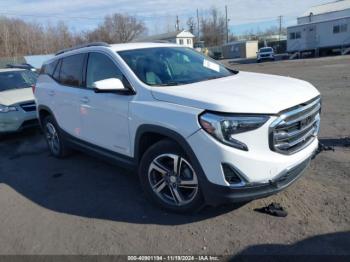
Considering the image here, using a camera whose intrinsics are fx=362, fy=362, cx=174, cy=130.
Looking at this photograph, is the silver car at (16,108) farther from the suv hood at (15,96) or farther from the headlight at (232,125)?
the headlight at (232,125)

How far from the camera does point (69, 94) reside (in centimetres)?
561

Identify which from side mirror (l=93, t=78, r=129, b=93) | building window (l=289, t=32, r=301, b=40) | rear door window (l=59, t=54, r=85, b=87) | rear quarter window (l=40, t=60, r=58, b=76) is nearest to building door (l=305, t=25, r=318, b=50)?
building window (l=289, t=32, r=301, b=40)

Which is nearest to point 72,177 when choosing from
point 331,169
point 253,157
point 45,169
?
point 45,169

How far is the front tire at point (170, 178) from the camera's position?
12.6ft

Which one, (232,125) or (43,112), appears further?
(43,112)

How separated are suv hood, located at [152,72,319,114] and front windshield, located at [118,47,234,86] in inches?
11.2

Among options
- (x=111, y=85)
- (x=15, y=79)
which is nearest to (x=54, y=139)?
(x=111, y=85)

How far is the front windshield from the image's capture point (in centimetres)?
439

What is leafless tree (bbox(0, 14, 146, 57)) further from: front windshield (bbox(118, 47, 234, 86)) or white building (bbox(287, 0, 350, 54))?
front windshield (bbox(118, 47, 234, 86))

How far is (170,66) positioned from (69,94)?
183cm

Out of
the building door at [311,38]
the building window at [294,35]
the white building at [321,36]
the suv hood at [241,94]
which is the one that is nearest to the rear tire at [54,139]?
the suv hood at [241,94]

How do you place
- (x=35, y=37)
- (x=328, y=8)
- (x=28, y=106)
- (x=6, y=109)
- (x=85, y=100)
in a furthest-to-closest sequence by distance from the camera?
(x=35, y=37) < (x=328, y=8) < (x=28, y=106) < (x=6, y=109) < (x=85, y=100)

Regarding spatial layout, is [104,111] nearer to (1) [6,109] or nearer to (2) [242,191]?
(2) [242,191]

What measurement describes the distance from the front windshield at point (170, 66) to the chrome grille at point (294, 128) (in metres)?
1.29
